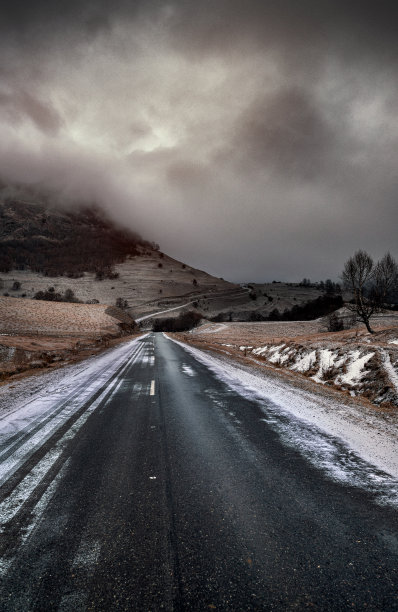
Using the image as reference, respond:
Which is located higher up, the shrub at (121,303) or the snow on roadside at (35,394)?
the shrub at (121,303)

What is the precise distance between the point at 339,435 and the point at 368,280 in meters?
28.3

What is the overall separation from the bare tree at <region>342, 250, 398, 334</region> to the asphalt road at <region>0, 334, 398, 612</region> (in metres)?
27.6

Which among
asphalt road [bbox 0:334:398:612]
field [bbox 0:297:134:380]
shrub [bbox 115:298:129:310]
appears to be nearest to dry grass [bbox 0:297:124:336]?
field [bbox 0:297:134:380]

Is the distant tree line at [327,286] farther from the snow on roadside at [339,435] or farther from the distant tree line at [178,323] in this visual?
the snow on roadside at [339,435]

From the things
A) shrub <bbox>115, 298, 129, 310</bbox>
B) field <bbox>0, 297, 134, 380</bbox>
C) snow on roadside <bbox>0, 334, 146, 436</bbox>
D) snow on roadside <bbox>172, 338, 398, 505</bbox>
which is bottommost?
snow on roadside <bbox>172, 338, 398, 505</bbox>

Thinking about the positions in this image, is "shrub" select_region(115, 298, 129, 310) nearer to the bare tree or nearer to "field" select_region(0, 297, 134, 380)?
"field" select_region(0, 297, 134, 380)

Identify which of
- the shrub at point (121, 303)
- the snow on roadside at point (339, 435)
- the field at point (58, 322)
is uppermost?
the shrub at point (121, 303)

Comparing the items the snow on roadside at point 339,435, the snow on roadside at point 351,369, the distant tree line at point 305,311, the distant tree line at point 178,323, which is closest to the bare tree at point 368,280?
the snow on roadside at point 351,369

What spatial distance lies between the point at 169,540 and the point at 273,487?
5.18ft

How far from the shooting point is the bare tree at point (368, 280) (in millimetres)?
27297

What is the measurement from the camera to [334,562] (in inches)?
91.7

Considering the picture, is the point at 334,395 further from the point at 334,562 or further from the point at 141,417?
the point at 334,562

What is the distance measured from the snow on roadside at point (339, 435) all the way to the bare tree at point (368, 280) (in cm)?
2331

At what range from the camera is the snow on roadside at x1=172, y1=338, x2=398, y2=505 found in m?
3.70
